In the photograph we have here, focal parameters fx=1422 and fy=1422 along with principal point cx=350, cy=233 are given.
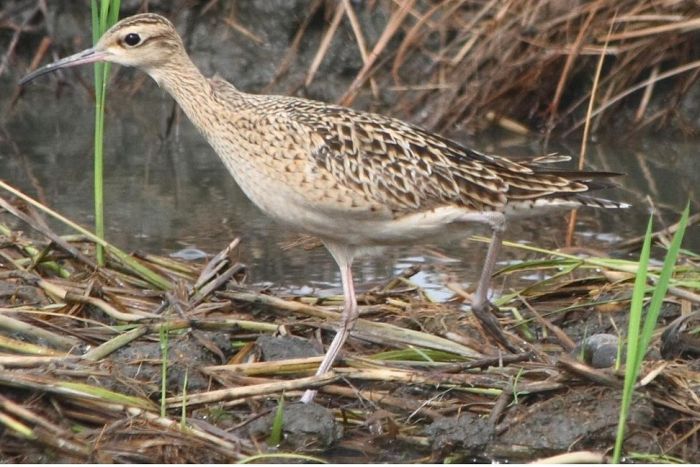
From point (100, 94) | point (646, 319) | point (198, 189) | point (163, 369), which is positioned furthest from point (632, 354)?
point (198, 189)

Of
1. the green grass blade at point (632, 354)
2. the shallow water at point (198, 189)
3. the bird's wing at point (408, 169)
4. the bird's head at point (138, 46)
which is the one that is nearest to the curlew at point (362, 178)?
the bird's wing at point (408, 169)

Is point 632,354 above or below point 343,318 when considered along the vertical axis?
above

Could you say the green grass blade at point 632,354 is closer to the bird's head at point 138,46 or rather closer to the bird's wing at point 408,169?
the bird's wing at point 408,169

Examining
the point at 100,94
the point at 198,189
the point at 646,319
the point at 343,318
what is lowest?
the point at 198,189

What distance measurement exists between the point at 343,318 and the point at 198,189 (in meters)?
3.99

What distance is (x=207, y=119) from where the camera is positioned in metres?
6.82

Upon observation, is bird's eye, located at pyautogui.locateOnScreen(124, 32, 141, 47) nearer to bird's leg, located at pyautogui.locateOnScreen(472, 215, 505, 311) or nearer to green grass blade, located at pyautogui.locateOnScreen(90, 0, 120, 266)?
green grass blade, located at pyautogui.locateOnScreen(90, 0, 120, 266)

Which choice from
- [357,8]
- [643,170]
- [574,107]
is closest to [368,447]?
[643,170]

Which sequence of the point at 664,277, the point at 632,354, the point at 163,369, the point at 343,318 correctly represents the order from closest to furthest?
the point at 664,277
the point at 632,354
the point at 163,369
the point at 343,318

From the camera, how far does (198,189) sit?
10.2 metres

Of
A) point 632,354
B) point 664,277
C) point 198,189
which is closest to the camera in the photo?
point 664,277

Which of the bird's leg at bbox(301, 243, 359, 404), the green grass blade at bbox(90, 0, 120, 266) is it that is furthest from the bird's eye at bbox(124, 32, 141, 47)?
the bird's leg at bbox(301, 243, 359, 404)

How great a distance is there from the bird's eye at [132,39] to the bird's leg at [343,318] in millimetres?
1435

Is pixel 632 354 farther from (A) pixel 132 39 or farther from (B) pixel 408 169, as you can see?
(A) pixel 132 39
